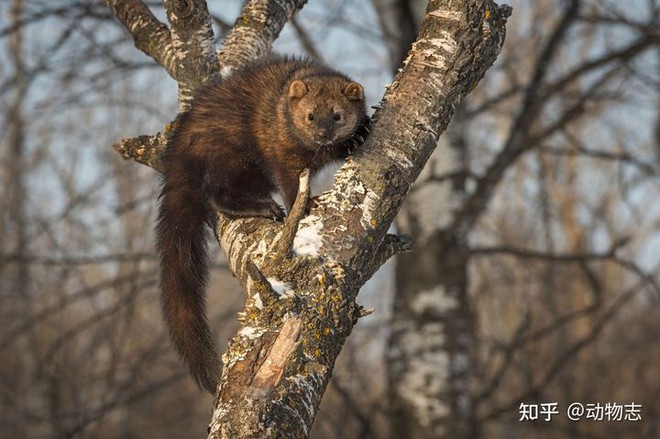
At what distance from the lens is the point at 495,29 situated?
2.67 metres

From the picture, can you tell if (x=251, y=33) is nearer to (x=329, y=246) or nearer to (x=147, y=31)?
(x=147, y=31)

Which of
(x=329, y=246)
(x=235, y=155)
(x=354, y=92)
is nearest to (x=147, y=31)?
(x=235, y=155)

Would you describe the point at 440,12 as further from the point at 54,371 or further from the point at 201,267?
the point at 54,371

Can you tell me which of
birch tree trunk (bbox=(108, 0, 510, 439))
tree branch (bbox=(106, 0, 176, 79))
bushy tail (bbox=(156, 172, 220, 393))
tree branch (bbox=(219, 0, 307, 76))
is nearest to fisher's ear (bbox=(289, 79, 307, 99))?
tree branch (bbox=(219, 0, 307, 76))

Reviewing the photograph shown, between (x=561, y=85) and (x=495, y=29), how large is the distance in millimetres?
3498

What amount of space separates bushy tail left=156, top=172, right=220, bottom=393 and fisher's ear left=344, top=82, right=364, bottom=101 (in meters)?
0.89

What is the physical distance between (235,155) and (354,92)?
2.21 ft

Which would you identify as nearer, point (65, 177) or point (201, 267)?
point (201, 267)

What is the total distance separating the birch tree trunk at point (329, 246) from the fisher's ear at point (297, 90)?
0.88 metres

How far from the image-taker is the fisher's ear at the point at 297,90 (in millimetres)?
3809

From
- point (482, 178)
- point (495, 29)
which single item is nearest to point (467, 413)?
point (482, 178)

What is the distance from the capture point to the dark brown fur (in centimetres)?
312

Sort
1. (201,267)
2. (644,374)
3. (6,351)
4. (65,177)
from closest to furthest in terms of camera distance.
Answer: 1. (201,267)
2. (6,351)
3. (65,177)
4. (644,374)

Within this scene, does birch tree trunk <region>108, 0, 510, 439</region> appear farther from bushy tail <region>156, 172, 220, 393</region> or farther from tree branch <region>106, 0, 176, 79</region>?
tree branch <region>106, 0, 176, 79</region>
